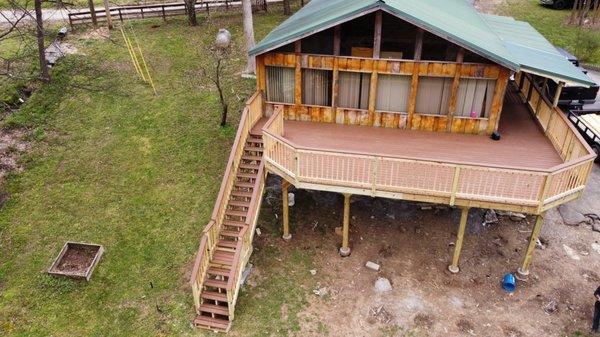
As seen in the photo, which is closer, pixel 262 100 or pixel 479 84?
pixel 479 84

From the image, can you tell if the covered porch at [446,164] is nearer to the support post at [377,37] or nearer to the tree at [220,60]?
the support post at [377,37]

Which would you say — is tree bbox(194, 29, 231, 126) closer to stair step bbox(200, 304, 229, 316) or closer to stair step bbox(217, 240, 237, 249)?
stair step bbox(217, 240, 237, 249)

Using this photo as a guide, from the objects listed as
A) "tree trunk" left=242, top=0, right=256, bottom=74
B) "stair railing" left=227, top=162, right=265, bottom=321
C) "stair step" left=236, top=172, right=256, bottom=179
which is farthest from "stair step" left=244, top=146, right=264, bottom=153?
"tree trunk" left=242, top=0, right=256, bottom=74

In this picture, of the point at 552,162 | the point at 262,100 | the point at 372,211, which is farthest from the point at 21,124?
the point at 552,162

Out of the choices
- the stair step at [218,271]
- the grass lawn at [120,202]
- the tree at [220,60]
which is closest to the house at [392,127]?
the stair step at [218,271]

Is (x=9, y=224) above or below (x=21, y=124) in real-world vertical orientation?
below

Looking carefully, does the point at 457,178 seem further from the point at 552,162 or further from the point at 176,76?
the point at 176,76
